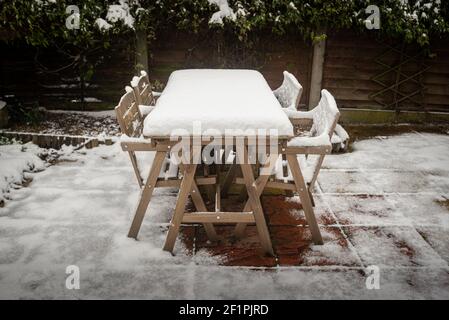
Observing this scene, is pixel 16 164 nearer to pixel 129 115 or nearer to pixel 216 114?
pixel 129 115

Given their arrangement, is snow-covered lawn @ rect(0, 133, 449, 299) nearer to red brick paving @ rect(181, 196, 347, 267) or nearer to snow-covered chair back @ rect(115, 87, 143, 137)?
red brick paving @ rect(181, 196, 347, 267)

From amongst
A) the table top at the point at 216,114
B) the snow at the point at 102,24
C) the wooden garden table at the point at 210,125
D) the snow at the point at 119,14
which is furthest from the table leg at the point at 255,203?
the snow at the point at 102,24

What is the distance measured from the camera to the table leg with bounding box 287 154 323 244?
3590mm

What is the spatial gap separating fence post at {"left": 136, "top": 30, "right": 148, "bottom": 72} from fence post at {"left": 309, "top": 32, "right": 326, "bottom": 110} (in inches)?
133

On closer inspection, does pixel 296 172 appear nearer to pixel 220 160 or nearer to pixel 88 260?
pixel 220 160

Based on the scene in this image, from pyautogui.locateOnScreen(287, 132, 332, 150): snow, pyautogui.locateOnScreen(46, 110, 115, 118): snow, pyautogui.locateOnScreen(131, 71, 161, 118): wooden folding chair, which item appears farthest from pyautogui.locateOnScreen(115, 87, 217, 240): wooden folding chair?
pyautogui.locateOnScreen(46, 110, 115, 118): snow

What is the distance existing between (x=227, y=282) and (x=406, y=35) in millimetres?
6396

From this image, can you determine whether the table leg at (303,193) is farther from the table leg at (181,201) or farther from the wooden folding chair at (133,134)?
the wooden folding chair at (133,134)

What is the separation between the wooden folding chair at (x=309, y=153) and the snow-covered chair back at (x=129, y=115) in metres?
1.21

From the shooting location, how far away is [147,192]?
146 inches

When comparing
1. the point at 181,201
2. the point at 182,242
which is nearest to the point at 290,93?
the point at 181,201

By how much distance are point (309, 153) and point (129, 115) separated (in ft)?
5.80

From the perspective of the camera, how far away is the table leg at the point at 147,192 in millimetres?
3554
